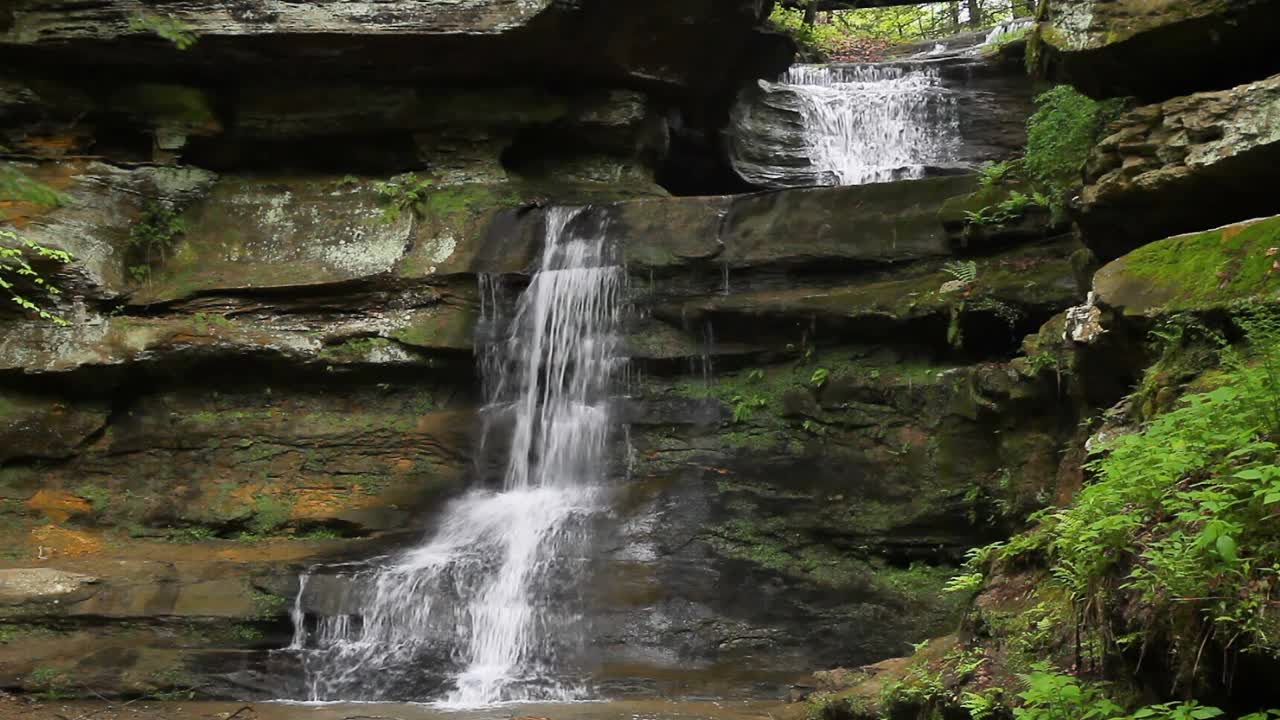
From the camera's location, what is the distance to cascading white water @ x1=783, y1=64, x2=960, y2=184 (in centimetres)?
1335

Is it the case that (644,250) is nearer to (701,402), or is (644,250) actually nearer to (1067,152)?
(701,402)

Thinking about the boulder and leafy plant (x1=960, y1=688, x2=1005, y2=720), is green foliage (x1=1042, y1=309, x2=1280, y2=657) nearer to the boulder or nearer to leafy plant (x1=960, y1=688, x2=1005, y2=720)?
leafy plant (x1=960, y1=688, x2=1005, y2=720)

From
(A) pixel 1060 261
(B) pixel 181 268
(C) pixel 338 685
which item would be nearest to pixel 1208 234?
(A) pixel 1060 261

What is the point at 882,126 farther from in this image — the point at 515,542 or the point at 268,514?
the point at 268,514

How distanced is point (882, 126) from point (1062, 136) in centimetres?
579

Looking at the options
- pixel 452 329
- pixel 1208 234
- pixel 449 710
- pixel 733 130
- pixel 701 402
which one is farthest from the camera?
pixel 733 130

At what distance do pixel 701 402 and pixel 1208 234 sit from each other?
5.70 m

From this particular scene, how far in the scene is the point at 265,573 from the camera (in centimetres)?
922

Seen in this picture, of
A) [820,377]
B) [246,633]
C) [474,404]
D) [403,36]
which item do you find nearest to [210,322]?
[474,404]

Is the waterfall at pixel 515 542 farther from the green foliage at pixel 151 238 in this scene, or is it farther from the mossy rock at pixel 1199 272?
the mossy rock at pixel 1199 272

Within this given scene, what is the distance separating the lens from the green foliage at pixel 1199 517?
309 cm

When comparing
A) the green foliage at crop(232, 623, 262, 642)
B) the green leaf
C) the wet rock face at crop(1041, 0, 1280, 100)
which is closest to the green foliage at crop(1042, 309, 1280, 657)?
the green leaf

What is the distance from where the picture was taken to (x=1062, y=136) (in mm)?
7949

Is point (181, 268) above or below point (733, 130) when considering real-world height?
below
